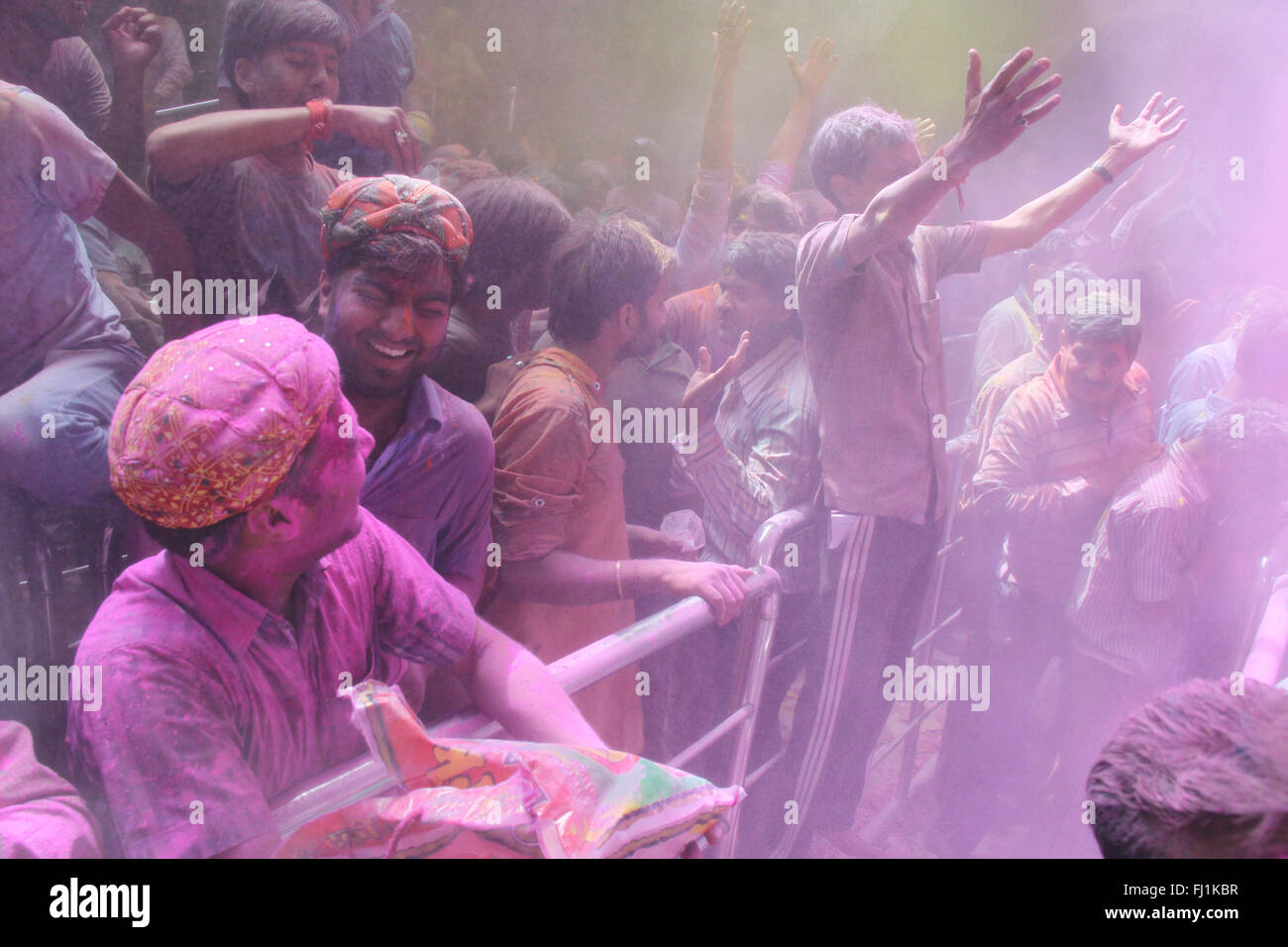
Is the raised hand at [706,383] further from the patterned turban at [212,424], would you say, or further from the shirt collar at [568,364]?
the patterned turban at [212,424]

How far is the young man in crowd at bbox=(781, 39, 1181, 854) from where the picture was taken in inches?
72.5

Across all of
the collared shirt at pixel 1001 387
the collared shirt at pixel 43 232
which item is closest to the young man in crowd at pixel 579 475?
the collared shirt at pixel 43 232

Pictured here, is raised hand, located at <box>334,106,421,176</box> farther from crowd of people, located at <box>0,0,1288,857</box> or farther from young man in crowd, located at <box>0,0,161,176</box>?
young man in crowd, located at <box>0,0,161,176</box>

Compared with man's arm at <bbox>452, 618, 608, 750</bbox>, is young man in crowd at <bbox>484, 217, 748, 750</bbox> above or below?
above

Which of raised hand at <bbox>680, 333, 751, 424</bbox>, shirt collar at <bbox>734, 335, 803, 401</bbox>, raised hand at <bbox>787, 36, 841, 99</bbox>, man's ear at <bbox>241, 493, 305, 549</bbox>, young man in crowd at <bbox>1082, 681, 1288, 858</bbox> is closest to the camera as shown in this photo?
young man in crowd at <bbox>1082, 681, 1288, 858</bbox>

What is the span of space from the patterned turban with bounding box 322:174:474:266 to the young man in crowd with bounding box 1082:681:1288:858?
995 mm

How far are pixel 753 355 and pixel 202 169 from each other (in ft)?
4.21

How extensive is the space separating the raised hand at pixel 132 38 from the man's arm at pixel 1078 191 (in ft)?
6.08

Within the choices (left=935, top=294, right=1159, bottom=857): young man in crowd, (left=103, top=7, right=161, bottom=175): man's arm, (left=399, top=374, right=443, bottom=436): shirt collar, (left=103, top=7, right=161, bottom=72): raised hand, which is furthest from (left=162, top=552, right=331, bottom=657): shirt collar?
(left=935, top=294, right=1159, bottom=857): young man in crowd

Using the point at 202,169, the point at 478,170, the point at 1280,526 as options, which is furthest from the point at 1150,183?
the point at 202,169

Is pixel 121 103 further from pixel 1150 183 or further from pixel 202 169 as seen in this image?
pixel 1150 183

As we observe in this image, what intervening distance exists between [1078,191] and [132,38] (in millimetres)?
2080

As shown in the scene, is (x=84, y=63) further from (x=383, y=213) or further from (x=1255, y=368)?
(x=1255, y=368)

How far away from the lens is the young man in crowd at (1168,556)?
2098 millimetres
